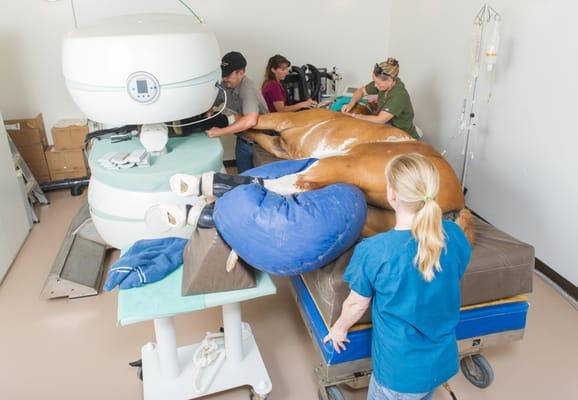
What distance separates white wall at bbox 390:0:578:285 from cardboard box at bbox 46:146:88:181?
9.12 feet

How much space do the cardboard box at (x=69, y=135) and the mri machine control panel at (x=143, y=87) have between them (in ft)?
6.32

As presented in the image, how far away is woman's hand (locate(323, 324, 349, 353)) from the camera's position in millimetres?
1352

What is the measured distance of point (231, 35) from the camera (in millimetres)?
3695

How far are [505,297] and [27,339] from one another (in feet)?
6.60

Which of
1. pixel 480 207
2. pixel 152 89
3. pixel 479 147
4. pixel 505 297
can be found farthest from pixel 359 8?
pixel 505 297

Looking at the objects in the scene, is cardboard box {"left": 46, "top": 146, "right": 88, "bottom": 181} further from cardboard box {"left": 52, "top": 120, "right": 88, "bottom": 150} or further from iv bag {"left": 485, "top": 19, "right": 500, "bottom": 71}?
iv bag {"left": 485, "top": 19, "right": 500, "bottom": 71}

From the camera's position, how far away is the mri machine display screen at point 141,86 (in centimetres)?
174

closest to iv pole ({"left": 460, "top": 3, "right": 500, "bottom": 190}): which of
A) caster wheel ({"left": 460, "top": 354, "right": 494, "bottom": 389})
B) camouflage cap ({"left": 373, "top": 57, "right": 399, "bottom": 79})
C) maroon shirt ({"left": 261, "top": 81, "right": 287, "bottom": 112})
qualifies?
camouflage cap ({"left": 373, "top": 57, "right": 399, "bottom": 79})

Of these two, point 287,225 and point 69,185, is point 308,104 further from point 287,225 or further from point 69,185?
point 287,225

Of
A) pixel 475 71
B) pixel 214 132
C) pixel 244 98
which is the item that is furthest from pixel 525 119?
pixel 214 132

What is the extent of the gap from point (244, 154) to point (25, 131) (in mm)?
1703

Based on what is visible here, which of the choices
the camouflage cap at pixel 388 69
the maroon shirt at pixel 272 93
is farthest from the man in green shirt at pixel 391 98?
the maroon shirt at pixel 272 93

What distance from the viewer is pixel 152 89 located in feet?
5.81

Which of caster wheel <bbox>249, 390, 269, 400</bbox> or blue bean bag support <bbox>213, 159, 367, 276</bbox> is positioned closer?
blue bean bag support <bbox>213, 159, 367, 276</bbox>
